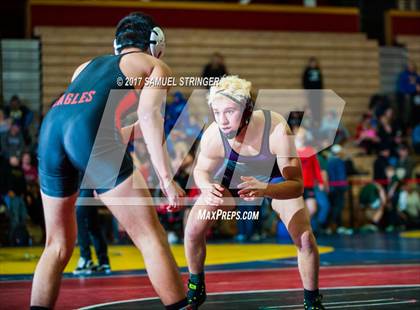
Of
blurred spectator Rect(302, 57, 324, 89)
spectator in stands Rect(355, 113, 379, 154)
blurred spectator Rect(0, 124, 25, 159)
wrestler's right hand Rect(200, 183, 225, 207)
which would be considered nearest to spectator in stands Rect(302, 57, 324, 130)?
blurred spectator Rect(302, 57, 324, 89)

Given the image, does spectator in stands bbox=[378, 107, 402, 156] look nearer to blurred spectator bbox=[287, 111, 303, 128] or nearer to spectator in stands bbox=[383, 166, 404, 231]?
spectator in stands bbox=[383, 166, 404, 231]

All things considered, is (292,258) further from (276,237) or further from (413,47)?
(413,47)

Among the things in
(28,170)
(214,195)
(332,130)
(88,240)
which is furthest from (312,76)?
(214,195)

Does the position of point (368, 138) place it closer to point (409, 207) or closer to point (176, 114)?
point (409, 207)

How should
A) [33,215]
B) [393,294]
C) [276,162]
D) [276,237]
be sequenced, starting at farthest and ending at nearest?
[276,237], [33,215], [393,294], [276,162]

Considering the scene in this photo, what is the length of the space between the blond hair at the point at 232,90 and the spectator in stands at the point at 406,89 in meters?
15.5

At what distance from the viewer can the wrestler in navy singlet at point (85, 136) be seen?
4.52 meters

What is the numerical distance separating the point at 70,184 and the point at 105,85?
0.55 meters

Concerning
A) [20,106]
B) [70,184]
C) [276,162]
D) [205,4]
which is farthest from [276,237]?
[70,184]

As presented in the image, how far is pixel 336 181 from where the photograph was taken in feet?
53.7

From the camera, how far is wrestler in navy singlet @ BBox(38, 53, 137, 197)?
178 inches

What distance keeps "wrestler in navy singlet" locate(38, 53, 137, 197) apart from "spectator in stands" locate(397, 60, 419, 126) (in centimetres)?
1666

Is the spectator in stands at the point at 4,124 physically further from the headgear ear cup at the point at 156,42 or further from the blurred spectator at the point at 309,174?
the headgear ear cup at the point at 156,42

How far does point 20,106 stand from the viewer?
54.2 feet
